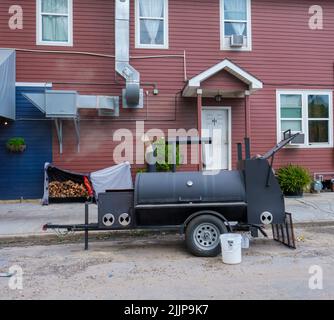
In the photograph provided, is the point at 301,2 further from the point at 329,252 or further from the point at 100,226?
the point at 100,226

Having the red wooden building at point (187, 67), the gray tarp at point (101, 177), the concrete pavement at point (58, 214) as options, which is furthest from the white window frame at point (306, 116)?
the gray tarp at point (101, 177)

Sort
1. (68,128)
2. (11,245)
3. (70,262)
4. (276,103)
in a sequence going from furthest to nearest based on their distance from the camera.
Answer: (276,103) < (68,128) < (11,245) < (70,262)

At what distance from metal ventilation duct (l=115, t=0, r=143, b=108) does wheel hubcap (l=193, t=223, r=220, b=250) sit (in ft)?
19.9

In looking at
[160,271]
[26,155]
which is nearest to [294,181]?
[160,271]

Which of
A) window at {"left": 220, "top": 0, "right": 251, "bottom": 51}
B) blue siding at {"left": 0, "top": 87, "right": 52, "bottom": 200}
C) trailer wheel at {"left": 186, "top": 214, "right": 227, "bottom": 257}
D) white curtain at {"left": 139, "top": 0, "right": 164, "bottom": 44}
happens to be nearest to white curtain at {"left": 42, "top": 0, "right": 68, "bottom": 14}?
white curtain at {"left": 139, "top": 0, "right": 164, "bottom": 44}

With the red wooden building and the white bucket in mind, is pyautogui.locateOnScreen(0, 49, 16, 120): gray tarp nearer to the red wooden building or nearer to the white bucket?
the red wooden building

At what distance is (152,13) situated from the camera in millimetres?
11906

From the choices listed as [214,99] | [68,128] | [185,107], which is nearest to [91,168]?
[68,128]

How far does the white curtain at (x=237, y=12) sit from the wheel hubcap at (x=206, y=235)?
332 inches

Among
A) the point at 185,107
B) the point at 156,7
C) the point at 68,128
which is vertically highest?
the point at 156,7

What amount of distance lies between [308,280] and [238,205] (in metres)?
1.70

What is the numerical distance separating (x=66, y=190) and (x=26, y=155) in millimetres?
1749

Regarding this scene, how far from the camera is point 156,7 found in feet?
39.1

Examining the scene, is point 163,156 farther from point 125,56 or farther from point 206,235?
point 206,235
